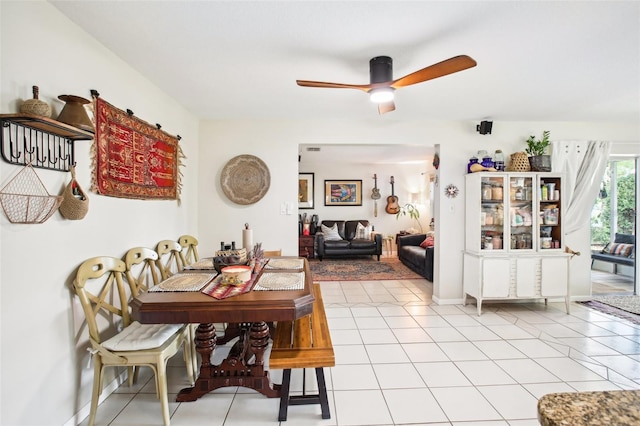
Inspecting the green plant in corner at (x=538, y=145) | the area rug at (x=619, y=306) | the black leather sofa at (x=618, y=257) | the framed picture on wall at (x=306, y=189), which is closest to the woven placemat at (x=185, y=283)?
the green plant in corner at (x=538, y=145)

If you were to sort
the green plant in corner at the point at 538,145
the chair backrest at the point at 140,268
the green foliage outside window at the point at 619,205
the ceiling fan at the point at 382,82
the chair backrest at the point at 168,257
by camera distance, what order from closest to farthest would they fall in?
the ceiling fan at the point at 382,82
the chair backrest at the point at 140,268
the chair backrest at the point at 168,257
the green plant in corner at the point at 538,145
the green foliage outside window at the point at 619,205

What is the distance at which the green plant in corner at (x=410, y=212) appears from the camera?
26.0 feet

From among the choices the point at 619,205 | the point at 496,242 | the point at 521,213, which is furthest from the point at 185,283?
the point at 619,205

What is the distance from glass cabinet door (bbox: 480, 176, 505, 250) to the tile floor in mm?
833

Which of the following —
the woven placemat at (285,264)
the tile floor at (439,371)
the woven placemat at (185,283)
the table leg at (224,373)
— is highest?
the woven placemat at (285,264)

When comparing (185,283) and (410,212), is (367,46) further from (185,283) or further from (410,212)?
(410,212)

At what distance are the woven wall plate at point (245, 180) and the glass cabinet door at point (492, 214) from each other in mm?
2640

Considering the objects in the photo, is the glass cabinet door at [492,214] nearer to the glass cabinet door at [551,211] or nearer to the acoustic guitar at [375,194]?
the glass cabinet door at [551,211]

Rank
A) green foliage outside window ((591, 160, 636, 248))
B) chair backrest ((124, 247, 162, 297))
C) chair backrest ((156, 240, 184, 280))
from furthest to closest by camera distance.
→ green foliage outside window ((591, 160, 636, 248)) < chair backrest ((156, 240, 184, 280)) < chair backrest ((124, 247, 162, 297))

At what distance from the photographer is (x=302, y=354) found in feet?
5.71

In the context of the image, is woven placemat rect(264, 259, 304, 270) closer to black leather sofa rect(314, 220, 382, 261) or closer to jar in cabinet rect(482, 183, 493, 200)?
jar in cabinet rect(482, 183, 493, 200)

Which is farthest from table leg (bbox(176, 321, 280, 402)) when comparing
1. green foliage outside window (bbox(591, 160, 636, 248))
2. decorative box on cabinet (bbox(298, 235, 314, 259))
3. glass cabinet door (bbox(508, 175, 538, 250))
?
green foliage outside window (bbox(591, 160, 636, 248))

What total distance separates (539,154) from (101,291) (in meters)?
4.64

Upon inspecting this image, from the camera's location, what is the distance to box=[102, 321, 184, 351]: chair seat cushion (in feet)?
5.74
